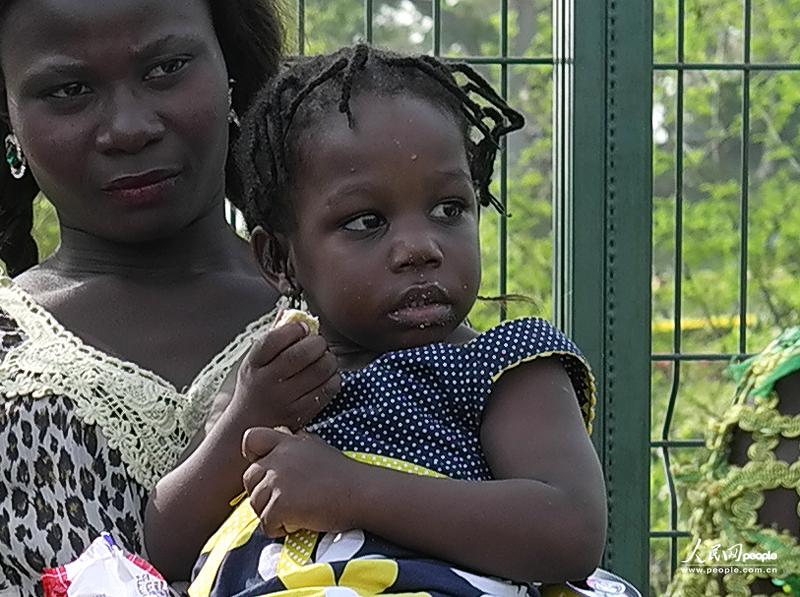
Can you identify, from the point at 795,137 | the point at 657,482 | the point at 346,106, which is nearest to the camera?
the point at 346,106

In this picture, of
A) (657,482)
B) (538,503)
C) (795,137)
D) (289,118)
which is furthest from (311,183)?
(795,137)

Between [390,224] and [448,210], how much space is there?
3.7 inches

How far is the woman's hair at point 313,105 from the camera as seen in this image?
2.17 metres

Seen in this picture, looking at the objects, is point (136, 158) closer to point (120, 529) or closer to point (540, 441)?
point (120, 529)

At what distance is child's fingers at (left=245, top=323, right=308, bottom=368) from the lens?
203 centimetres

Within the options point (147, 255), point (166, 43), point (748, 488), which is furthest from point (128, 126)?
point (748, 488)

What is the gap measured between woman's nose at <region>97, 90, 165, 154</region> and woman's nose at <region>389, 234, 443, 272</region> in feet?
1.64

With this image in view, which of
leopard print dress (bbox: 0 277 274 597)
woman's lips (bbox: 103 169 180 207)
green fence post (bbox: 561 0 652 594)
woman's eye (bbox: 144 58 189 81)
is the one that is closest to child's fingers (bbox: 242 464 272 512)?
leopard print dress (bbox: 0 277 274 597)

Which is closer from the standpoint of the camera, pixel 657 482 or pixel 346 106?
pixel 346 106

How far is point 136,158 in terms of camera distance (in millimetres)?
2373

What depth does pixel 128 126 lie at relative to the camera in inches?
92.0

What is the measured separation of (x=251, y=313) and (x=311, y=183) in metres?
0.44

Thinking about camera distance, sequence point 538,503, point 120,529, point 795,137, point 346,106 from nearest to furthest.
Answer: point 538,503 < point 346,106 < point 120,529 < point 795,137

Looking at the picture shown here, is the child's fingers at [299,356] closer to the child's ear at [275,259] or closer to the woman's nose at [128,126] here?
the child's ear at [275,259]
